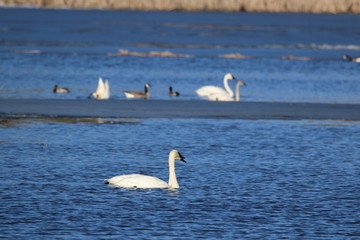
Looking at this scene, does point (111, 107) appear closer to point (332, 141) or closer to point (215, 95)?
point (215, 95)

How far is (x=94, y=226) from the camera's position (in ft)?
34.6

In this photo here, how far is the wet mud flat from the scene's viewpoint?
21.1 m

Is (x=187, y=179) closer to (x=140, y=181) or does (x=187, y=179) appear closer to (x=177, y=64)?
(x=140, y=181)

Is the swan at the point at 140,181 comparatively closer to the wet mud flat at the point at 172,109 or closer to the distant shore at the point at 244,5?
the wet mud flat at the point at 172,109

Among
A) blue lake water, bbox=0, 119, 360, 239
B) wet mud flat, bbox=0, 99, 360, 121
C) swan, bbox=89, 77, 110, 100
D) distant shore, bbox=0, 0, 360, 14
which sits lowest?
blue lake water, bbox=0, 119, 360, 239

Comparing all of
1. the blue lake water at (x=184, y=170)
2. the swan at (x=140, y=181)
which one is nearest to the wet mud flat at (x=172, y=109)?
the blue lake water at (x=184, y=170)

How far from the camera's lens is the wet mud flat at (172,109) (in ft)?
69.4

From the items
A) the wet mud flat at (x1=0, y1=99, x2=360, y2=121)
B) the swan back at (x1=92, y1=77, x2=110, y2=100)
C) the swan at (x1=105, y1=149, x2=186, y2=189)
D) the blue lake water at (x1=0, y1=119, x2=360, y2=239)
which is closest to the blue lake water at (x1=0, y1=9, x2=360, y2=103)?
the swan back at (x1=92, y1=77, x2=110, y2=100)

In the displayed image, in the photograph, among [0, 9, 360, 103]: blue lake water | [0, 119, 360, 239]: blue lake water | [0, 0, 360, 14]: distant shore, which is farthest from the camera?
[0, 0, 360, 14]: distant shore

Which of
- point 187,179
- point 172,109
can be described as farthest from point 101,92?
point 187,179

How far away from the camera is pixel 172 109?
22.7 meters

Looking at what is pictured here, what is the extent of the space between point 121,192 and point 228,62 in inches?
1136

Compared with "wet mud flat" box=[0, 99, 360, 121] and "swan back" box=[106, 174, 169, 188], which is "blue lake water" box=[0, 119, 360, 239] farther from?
"wet mud flat" box=[0, 99, 360, 121]

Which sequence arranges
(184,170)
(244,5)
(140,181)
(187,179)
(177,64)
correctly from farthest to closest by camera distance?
(244,5) < (177,64) < (184,170) < (187,179) < (140,181)
